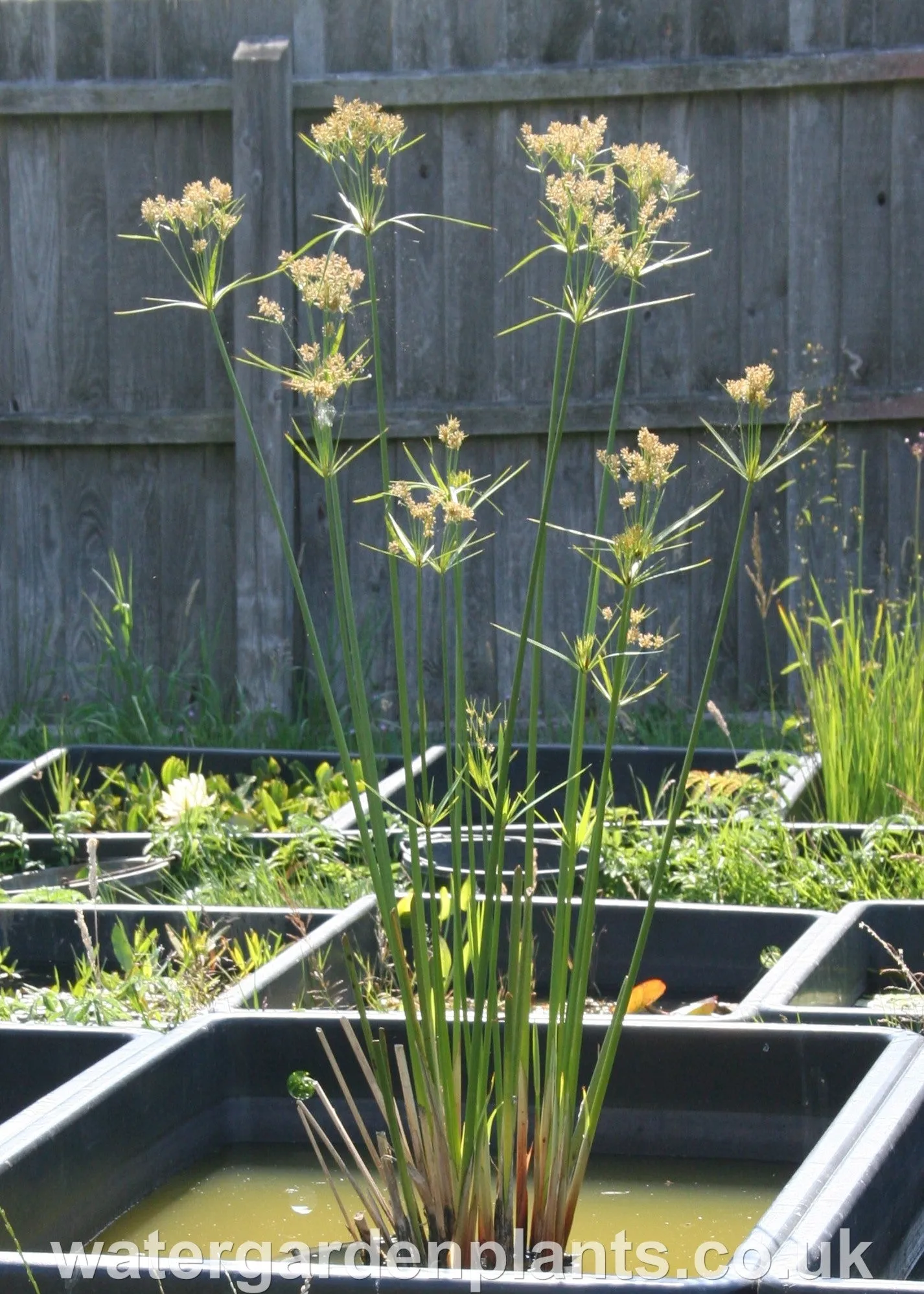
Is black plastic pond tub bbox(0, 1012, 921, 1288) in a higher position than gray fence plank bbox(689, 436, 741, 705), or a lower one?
lower

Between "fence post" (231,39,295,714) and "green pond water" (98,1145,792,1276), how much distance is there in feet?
10.7

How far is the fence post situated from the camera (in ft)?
16.8

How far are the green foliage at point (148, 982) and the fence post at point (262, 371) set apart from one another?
2578 millimetres

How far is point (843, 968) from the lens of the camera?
2.37 meters

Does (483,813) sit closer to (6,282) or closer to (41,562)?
(41,562)

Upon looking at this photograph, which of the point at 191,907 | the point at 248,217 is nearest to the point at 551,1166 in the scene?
the point at 191,907

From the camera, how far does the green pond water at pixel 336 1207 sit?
1693 mm

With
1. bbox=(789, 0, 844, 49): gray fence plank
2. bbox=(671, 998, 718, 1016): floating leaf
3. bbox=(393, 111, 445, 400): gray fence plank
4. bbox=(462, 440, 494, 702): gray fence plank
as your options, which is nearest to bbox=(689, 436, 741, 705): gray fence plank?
bbox=(462, 440, 494, 702): gray fence plank

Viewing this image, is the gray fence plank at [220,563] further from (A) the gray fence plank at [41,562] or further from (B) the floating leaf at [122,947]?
(B) the floating leaf at [122,947]

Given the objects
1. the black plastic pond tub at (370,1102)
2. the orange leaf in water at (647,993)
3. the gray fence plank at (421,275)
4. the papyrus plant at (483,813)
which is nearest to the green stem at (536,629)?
the papyrus plant at (483,813)

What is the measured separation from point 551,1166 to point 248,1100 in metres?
0.62

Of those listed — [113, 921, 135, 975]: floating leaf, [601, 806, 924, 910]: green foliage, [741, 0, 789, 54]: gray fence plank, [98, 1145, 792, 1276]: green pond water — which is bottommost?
A: [98, 1145, 792, 1276]: green pond water

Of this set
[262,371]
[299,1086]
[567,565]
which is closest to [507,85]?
[262,371]

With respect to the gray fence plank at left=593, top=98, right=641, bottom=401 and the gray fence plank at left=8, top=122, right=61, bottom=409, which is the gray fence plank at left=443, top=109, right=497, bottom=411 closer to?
the gray fence plank at left=593, top=98, right=641, bottom=401
